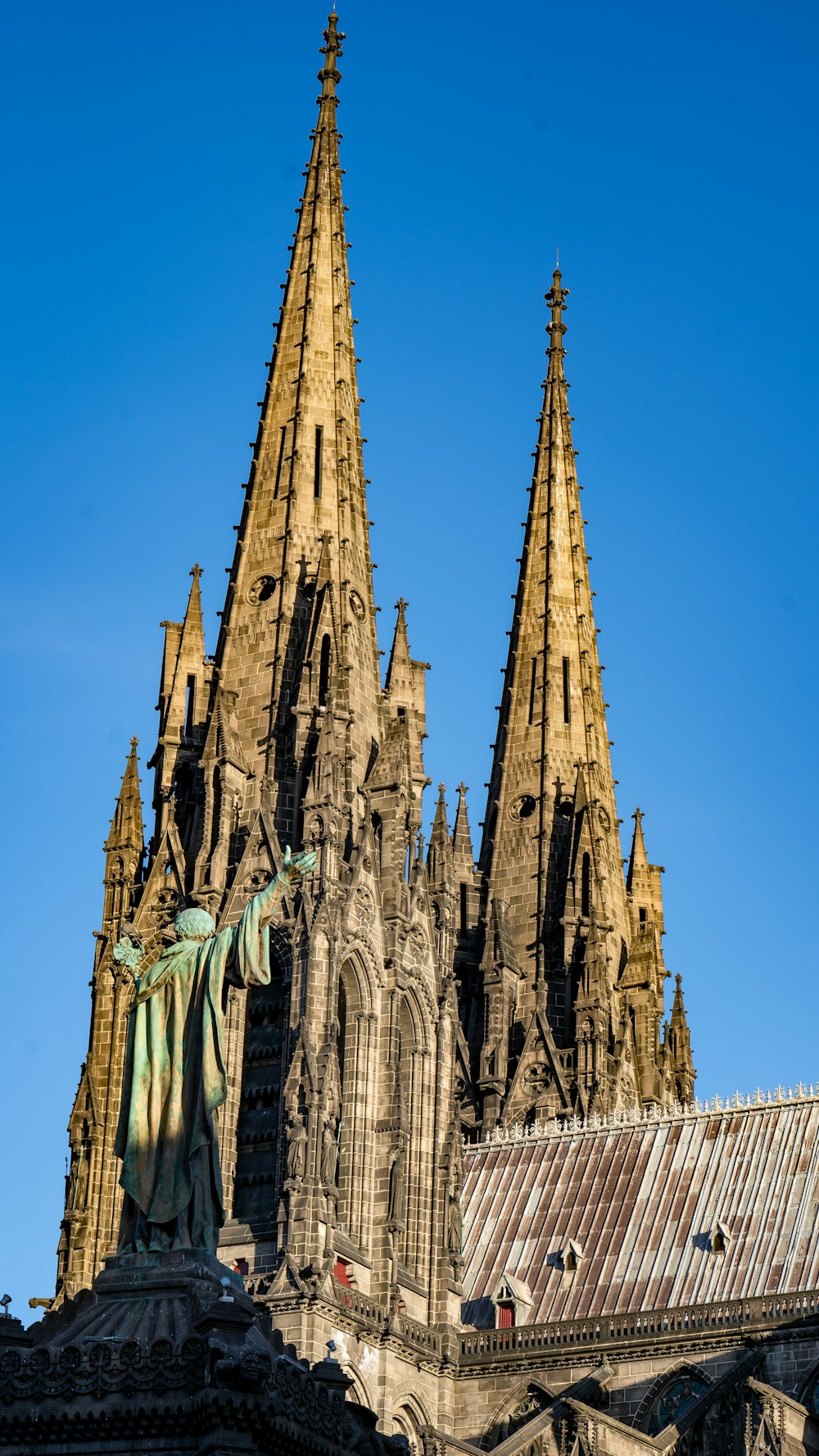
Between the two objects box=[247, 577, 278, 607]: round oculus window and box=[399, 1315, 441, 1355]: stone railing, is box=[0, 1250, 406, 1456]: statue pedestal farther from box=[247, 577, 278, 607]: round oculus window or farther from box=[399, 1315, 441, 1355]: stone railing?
box=[247, 577, 278, 607]: round oculus window

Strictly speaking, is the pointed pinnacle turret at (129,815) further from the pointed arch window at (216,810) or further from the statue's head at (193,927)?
the statue's head at (193,927)

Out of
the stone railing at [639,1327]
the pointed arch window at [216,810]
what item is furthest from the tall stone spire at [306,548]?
the stone railing at [639,1327]

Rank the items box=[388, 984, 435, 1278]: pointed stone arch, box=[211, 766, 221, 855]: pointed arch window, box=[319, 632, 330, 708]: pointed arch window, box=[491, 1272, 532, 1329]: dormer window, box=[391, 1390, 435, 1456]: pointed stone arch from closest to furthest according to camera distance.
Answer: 1. box=[391, 1390, 435, 1456]: pointed stone arch
2. box=[388, 984, 435, 1278]: pointed stone arch
3. box=[491, 1272, 532, 1329]: dormer window
4. box=[211, 766, 221, 855]: pointed arch window
5. box=[319, 632, 330, 708]: pointed arch window

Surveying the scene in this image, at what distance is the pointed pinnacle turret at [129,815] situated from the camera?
174 ft

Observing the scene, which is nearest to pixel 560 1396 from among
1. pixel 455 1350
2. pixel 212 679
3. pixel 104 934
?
pixel 455 1350

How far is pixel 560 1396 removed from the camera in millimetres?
44281

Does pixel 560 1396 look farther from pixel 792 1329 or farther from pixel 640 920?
pixel 640 920

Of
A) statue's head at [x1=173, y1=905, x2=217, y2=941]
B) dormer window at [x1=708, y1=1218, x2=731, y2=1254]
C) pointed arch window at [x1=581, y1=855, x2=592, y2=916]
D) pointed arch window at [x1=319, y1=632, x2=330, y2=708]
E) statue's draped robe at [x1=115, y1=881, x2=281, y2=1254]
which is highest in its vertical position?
pointed arch window at [x1=581, y1=855, x2=592, y2=916]

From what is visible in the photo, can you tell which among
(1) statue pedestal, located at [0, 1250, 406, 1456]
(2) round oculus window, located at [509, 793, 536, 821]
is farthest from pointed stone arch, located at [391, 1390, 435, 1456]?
(1) statue pedestal, located at [0, 1250, 406, 1456]

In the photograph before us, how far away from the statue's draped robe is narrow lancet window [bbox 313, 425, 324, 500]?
34.6 metres

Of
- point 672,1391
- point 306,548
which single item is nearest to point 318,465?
point 306,548

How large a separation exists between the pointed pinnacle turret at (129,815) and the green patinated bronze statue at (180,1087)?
31.2m

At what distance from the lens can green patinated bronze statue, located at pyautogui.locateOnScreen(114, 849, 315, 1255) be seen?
20688 mm

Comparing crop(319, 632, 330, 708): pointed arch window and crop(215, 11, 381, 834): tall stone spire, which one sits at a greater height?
crop(215, 11, 381, 834): tall stone spire
